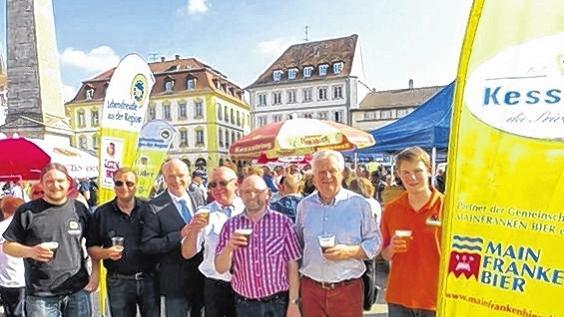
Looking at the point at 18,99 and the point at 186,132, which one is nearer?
the point at 18,99

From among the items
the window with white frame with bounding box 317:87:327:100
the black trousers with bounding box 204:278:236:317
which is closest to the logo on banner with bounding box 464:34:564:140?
the black trousers with bounding box 204:278:236:317

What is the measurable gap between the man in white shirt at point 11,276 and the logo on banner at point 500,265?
4.01 meters

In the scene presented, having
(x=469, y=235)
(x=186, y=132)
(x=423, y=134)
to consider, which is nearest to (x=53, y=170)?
(x=469, y=235)

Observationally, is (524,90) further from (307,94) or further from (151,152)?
(307,94)

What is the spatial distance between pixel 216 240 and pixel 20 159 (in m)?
4.08

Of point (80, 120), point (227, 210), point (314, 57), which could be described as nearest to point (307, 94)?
point (314, 57)

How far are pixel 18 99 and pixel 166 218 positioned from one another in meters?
9.87

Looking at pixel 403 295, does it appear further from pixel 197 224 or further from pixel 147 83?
pixel 147 83

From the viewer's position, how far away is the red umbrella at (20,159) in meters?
6.26

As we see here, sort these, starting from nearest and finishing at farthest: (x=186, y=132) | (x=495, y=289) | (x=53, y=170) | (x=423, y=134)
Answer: (x=495, y=289)
(x=53, y=170)
(x=423, y=134)
(x=186, y=132)

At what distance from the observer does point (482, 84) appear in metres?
1.83

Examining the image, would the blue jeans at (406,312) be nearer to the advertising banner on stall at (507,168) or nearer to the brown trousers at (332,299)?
A: the brown trousers at (332,299)

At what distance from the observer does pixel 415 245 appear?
3.07 m

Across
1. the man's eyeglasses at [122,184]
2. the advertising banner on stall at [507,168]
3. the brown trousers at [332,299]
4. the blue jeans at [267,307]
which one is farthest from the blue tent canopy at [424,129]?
the advertising banner on stall at [507,168]
